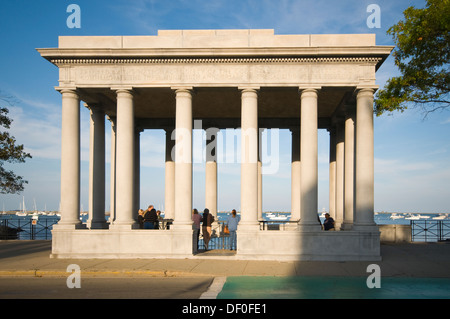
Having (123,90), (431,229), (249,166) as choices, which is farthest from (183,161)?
(431,229)

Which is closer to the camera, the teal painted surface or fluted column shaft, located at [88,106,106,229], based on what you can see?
the teal painted surface

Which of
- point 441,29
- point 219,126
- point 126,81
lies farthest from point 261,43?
point 219,126

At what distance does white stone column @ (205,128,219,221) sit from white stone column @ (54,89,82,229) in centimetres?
1015

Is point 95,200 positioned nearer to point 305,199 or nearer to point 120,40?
point 120,40

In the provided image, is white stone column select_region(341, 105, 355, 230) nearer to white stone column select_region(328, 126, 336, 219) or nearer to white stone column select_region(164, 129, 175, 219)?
white stone column select_region(328, 126, 336, 219)

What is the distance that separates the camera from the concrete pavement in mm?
14344

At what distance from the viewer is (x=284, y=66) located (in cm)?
1858

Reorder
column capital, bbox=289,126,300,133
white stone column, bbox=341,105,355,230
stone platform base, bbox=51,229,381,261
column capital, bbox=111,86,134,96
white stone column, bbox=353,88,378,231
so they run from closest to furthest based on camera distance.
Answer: stone platform base, bbox=51,229,381,261, white stone column, bbox=353,88,378,231, column capital, bbox=111,86,134,96, white stone column, bbox=341,105,355,230, column capital, bbox=289,126,300,133

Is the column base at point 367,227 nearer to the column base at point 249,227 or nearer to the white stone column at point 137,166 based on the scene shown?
the column base at point 249,227

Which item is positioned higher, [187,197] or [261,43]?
[261,43]

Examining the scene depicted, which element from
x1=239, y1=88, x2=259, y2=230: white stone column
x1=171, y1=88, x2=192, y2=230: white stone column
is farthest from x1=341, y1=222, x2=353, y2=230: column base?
x1=171, y1=88, x2=192, y2=230: white stone column

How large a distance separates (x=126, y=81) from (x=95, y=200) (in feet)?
24.5

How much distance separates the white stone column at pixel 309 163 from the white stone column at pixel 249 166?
2.31 meters

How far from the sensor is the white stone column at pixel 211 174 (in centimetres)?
2702
